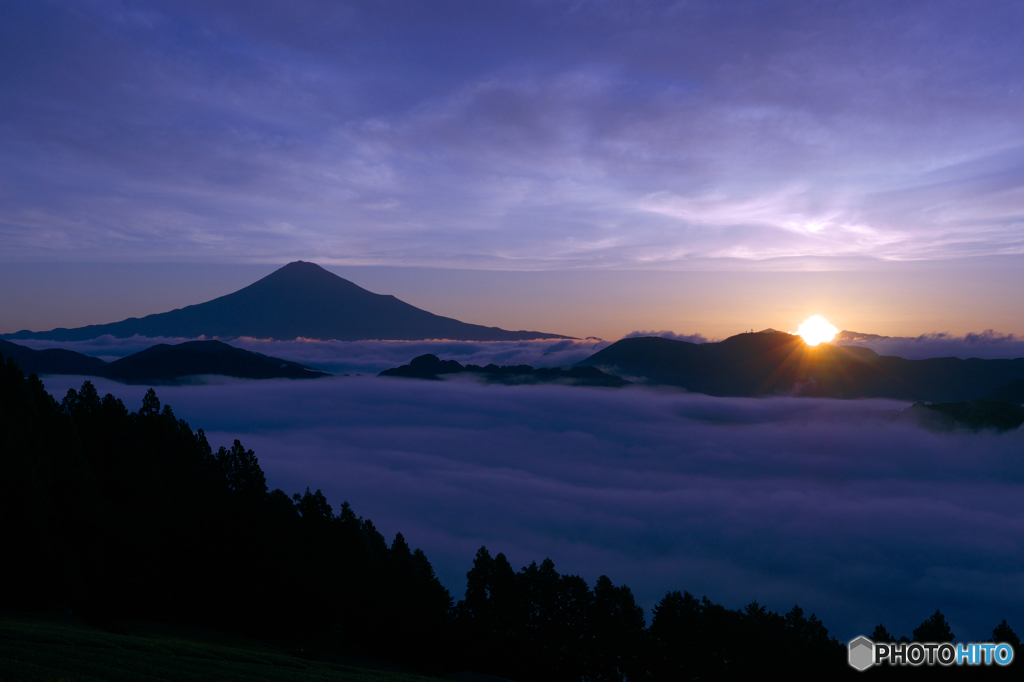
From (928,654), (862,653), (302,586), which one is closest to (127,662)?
(302,586)

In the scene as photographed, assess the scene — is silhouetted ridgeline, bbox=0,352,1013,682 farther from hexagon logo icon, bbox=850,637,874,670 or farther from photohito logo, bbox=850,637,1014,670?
photohito logo, bbox=850,637,1014,670

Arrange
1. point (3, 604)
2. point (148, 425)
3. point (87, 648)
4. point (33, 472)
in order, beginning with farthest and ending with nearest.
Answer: point (148, 425) < point (33, 472) < point (3, 604) < point (87, 648)

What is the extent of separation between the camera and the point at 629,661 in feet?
156

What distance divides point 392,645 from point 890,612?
351ft

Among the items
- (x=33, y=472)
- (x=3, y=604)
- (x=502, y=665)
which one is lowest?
(x=502, y=665)

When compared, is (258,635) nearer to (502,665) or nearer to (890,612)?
(502,665)

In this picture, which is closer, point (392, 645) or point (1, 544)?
point (1, 544)

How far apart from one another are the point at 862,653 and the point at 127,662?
145 feet

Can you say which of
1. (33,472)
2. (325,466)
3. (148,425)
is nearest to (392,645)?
(33,472)

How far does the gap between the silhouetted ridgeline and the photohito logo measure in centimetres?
205

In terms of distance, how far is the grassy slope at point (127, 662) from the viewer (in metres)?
19.7

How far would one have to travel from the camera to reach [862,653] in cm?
4019

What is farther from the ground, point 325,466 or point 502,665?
point 502,665

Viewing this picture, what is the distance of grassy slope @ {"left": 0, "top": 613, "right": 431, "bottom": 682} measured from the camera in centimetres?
1973
